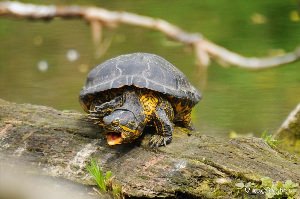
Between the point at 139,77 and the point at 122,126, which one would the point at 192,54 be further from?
the point at 122,126

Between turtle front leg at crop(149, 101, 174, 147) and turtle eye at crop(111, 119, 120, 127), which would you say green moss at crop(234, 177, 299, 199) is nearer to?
turtle front leg at crop(149, 101, 174, 147)

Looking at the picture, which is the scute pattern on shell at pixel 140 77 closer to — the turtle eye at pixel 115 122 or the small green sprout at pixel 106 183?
the turtle eye at pixel 115 122

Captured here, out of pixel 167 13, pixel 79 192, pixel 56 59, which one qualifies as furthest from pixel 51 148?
pixel 167 13

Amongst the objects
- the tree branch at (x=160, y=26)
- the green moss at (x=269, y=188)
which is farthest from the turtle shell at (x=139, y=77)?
the tree branch at (x=160, y=26)

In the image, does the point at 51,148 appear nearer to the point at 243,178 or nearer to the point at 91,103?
the point at 91,103

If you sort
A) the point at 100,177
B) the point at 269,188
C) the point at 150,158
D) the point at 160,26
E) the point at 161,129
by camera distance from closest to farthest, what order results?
the point at 160,26 → the point at 269,188 → the point at 100,177 → the point at 150,158 → the point at 161,129

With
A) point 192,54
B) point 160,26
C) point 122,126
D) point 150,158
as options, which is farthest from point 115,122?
point 192,54
